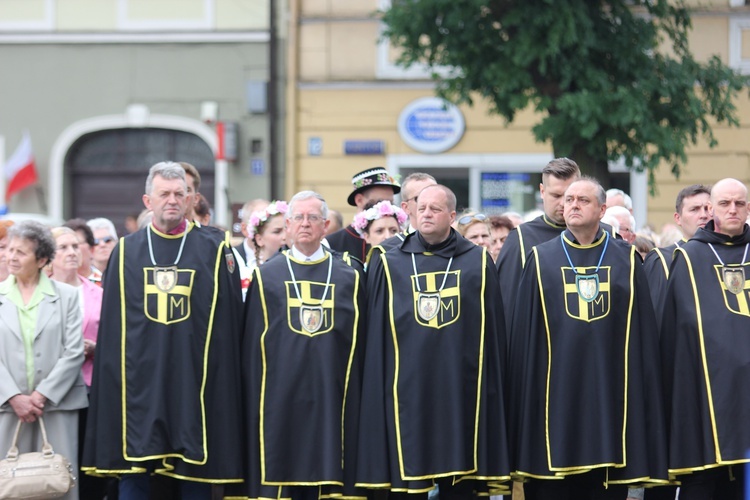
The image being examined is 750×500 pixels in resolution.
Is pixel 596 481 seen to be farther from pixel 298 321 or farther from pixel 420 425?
pixel 298 321

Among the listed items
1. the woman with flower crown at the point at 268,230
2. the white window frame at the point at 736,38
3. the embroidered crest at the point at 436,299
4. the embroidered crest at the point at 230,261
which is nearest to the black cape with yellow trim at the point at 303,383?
the embroidered crest at the point at 230,261

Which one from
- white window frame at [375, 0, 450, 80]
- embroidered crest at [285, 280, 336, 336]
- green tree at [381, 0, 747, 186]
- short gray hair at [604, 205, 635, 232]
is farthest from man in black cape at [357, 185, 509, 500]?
white window frame at [375, 0, 450, 80]

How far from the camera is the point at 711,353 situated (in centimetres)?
730

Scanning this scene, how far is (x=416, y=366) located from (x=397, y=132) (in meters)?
10.4

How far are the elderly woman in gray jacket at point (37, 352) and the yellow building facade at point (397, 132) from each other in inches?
377

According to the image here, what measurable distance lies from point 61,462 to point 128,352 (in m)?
0.71

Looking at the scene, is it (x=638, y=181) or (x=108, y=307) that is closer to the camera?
(x=108, y=307)

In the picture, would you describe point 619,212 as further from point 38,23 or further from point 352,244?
point 38,23

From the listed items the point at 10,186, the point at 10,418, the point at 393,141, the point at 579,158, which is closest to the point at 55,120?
the point at 10,186

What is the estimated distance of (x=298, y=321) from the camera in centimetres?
713

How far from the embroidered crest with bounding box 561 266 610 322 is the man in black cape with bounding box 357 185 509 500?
0.39 metres

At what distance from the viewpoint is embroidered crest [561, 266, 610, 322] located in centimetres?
718

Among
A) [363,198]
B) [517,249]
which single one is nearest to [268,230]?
[363,198]

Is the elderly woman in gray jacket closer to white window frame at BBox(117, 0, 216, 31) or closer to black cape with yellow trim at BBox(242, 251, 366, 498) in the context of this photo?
black cape with yellow trim at BBox(242, 251, 366, 498)
